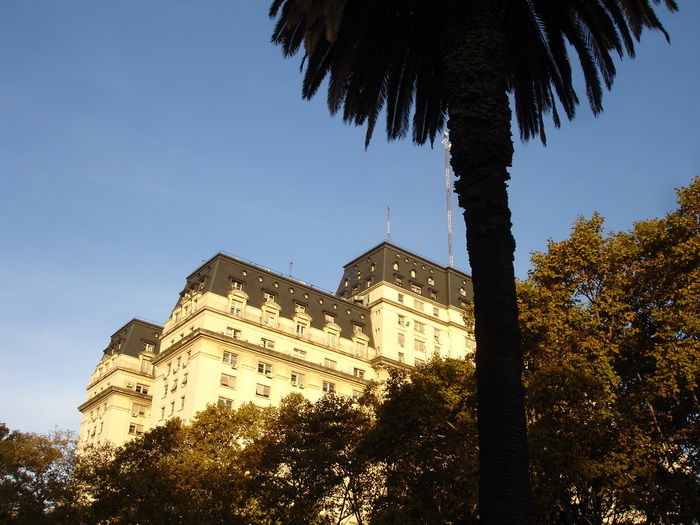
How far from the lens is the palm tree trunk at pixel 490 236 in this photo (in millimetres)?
11883

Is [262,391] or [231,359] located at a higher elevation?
[231,359]

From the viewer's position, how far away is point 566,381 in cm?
3022

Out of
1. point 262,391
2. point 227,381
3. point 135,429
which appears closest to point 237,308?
point 227,381

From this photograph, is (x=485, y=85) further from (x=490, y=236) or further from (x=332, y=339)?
(x=332, y=339)

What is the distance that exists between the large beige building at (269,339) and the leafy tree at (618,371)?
3923cm

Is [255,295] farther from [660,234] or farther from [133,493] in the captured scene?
[660,234]

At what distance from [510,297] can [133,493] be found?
3384 centimetres

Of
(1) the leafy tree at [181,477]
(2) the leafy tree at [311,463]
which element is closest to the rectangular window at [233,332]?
(1) the leafy tree at [181,477]

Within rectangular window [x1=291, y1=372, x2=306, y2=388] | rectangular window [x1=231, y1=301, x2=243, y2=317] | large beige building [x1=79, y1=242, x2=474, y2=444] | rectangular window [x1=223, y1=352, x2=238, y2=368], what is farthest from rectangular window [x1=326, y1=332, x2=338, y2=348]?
rectangular window [x1=223, y1=352, x2=238, y2=368]

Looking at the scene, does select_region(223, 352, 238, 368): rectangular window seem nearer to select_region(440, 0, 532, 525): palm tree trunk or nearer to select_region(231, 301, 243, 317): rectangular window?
select_region(231, 301, 243, 317): rectangular window

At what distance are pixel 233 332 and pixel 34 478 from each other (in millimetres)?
24473

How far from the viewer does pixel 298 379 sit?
72.8 meters

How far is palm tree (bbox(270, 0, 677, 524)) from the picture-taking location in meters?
12.4

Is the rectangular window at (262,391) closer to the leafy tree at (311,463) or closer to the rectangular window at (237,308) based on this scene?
the rectangular window at (237,308)
